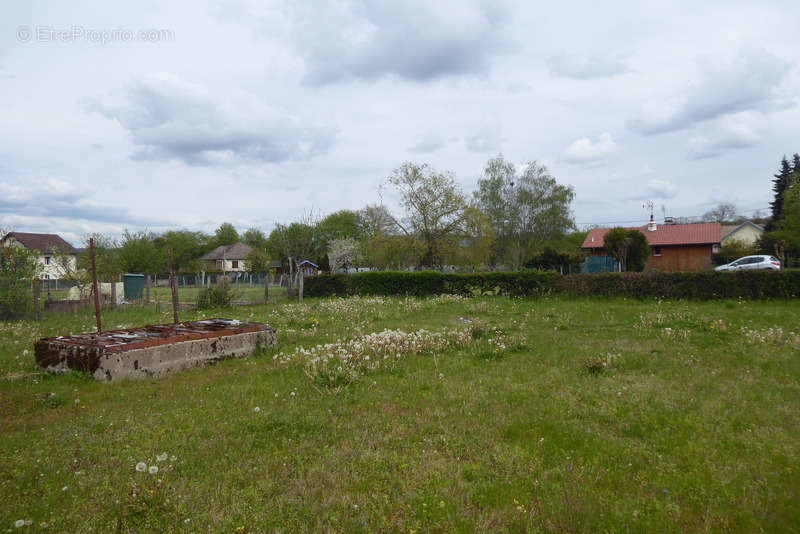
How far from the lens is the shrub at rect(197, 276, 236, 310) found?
18.5 m

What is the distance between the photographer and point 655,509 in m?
3.21

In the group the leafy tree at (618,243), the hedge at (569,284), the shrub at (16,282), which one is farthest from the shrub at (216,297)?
the leafy tree at (618,243)

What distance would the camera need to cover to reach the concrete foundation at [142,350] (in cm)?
675

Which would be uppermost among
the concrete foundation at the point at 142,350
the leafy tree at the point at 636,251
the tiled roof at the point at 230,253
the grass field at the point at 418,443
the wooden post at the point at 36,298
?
the tiled roof at the point at 230,253

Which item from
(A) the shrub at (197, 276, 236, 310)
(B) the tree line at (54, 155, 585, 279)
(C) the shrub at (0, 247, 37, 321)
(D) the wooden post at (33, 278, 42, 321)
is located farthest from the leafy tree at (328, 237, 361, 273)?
(D) the wooden post at (33, 278, 42, 321)

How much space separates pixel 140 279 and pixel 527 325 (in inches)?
924

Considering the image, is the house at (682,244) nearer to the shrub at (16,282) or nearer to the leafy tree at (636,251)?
the leafy tree at (636,251)

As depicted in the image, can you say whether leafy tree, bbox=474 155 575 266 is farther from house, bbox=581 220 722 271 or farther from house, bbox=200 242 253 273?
house, bbox=200 242 253 273

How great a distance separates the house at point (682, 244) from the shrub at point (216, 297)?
36.3 metres

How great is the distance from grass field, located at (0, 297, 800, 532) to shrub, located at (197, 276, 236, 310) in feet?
33.7

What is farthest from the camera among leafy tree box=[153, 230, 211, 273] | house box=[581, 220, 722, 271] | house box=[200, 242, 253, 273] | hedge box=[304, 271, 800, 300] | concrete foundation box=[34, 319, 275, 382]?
house box=[200, 242, 253, 273]

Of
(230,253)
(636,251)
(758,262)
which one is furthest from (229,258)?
(758,262)

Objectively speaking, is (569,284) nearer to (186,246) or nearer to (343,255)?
(343,255)

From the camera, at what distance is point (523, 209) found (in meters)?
46.5
